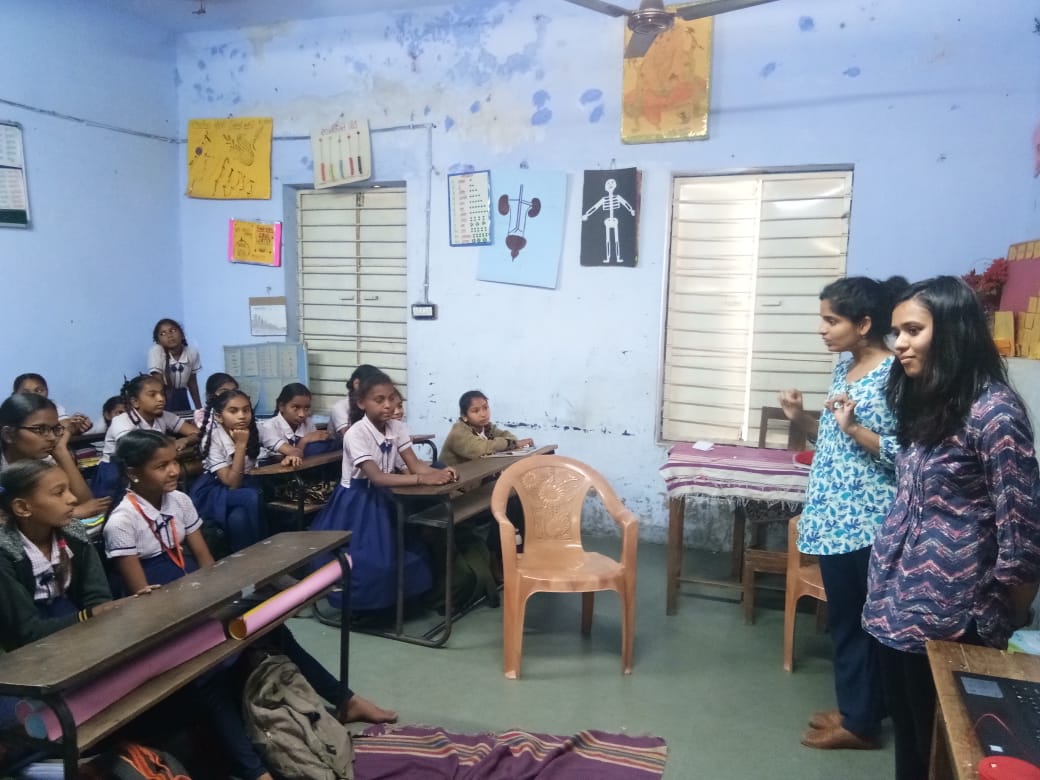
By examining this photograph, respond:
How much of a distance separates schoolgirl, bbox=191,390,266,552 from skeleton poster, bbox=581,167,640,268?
210cm

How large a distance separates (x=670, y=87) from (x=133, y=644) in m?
3.73

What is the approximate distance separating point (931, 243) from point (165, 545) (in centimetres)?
368

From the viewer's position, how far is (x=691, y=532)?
170 inches

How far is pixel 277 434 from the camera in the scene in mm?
4137

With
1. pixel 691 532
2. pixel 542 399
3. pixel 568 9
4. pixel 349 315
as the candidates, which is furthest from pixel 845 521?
pixel 349 315

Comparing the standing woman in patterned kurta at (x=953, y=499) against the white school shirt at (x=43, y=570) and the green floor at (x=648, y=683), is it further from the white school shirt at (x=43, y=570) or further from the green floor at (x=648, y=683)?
the white school shirt at (x=43, y=570)

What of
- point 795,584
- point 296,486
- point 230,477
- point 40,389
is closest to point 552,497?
point 795,584

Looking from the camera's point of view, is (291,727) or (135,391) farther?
(135,391)

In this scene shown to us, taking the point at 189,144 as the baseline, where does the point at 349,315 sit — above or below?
below

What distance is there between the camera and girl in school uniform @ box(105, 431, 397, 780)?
77.0 inches

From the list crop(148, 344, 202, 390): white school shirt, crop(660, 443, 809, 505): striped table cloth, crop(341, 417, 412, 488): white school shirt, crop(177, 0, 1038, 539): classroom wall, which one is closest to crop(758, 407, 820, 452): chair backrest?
crop(660, 443, 809, 505): striped table cloth

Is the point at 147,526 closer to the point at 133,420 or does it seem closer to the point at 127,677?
the point at 127,677

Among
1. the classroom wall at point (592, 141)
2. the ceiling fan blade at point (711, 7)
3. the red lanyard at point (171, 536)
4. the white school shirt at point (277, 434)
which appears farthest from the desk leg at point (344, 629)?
the classroom wall at point (592, 141)

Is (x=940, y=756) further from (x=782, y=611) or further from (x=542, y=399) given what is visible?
(x=542, y=399)
